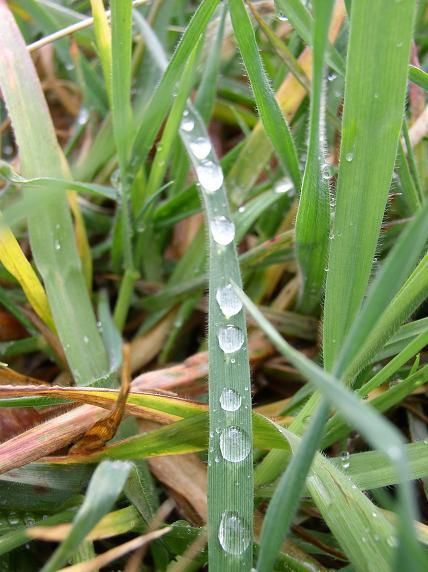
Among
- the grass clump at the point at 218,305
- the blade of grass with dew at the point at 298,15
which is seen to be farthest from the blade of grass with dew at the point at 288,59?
Answer: the blade of grass with dew at the point at 298,15

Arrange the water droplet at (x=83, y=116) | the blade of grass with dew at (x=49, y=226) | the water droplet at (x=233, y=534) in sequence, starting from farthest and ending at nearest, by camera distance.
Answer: the water droplet at (x=83, y=116), the blade of grass with dew at (x=49, y=226), the water droplet at (x=233, y=534)

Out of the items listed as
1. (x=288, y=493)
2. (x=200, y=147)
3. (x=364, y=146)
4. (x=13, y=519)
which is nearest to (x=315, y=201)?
(x=364, y=146)

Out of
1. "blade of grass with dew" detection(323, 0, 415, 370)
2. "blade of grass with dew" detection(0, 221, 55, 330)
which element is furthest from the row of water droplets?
"blade of grass with dew" detection(0, 221, 55, 330)

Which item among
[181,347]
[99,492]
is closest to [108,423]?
[99,492]

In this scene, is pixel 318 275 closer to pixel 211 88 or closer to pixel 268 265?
pixel 268 265

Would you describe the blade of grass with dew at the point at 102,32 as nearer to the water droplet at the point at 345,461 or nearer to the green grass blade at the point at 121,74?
the green grass blade at the point at 121,74

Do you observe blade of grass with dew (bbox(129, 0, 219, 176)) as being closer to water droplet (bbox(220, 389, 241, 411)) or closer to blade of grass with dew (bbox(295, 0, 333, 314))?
blade of grass with dew (bbox(295, 0, 333, 314))
